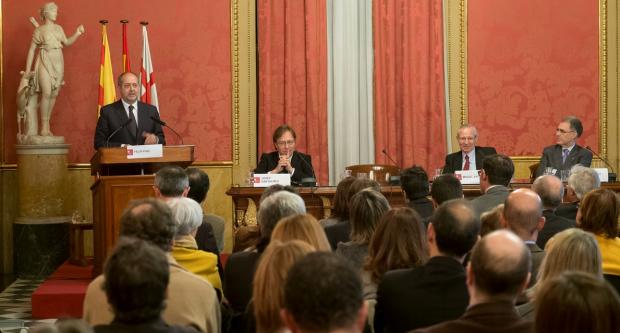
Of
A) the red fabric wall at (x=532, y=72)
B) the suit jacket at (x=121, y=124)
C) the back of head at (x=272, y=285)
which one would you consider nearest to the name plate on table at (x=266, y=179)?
the suit jacket at (x=121, y=124)

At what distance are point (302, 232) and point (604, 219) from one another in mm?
1750

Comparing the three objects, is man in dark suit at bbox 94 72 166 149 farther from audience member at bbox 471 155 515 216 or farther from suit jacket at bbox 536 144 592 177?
suit jacket at bbox 536 144 592 177

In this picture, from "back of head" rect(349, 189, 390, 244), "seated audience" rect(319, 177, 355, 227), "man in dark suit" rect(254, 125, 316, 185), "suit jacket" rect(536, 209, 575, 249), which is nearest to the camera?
"back of head" rect(349, 189, 390, 244)

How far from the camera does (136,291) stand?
285 cm

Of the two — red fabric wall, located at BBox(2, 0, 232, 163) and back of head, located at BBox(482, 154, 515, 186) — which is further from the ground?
red fabric wall, located at BBox(2, 0, 232, 163)

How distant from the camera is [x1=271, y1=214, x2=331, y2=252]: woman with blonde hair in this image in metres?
3.74

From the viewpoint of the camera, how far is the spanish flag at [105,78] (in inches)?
391

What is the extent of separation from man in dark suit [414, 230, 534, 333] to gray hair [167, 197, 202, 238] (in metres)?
1.82

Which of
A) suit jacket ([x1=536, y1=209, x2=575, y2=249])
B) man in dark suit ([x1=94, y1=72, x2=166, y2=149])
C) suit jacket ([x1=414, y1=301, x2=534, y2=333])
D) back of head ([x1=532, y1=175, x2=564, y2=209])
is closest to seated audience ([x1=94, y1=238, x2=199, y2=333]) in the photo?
suit jacket ([x1=414, y1=301, x2=534, y2=333])

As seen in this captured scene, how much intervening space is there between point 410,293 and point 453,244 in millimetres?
263

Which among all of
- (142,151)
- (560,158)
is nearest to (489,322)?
(142,151)

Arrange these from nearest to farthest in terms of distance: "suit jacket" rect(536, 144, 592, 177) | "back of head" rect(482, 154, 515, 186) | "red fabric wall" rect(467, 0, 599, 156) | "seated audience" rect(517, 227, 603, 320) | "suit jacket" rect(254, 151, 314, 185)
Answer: "seated audience" rect(517, 227, 603, 320) < "back of head" rect(482, 154, 515, 186) < "suit jacket" rect(254, 151, 314, 185) < "suit jacket" rect(536, 144, 592, 177) < "red fabric wall" rect(467, 0, 599, 156)

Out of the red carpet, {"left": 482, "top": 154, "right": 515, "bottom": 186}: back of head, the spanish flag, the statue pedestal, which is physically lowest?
the red carpet

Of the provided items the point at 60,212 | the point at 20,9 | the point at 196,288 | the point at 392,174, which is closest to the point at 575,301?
the point at 196,288
